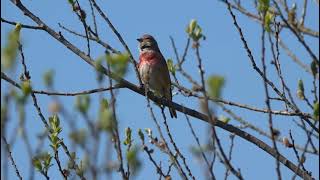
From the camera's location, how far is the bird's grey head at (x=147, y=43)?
30.7 ft

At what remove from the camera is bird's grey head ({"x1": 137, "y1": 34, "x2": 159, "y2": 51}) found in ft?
30.7

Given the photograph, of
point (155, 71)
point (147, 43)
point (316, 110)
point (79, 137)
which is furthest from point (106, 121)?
point (147, 43)

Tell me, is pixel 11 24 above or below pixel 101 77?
above

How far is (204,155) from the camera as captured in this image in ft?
11.4

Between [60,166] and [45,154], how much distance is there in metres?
0.23

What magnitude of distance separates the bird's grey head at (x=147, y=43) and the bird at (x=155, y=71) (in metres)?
0.05

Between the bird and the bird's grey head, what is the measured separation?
5 cm

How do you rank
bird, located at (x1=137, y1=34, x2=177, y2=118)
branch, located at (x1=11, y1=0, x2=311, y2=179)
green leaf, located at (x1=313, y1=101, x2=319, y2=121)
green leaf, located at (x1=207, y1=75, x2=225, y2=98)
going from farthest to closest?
bird, located at (x1=137, y1=34, x2=177, y2=118) → branch, located at (x1=11, y1=0, x2=311, y2=179) → green leaf, located at (x1=313, y1=101, x2=319, y2=121) → green leaf, located at (x1=207, y1=75, x2=225, y2=98)

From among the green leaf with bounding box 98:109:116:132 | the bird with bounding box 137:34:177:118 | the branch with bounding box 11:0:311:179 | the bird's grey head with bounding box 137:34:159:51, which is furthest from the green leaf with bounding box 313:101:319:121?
the bird's grey head with bounding box 137:34:159:51

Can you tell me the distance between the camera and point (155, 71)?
850 centimetres

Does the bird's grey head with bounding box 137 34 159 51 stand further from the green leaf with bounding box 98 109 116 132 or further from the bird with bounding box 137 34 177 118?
the green leaf with bounding box 98 109 116 132

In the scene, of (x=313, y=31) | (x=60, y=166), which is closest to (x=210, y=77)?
(x=60, y=166)

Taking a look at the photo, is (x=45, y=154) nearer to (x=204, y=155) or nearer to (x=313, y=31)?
Result: (x=204, y=155)

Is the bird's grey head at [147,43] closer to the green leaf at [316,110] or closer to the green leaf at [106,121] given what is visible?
the green leaf at [316,110]
